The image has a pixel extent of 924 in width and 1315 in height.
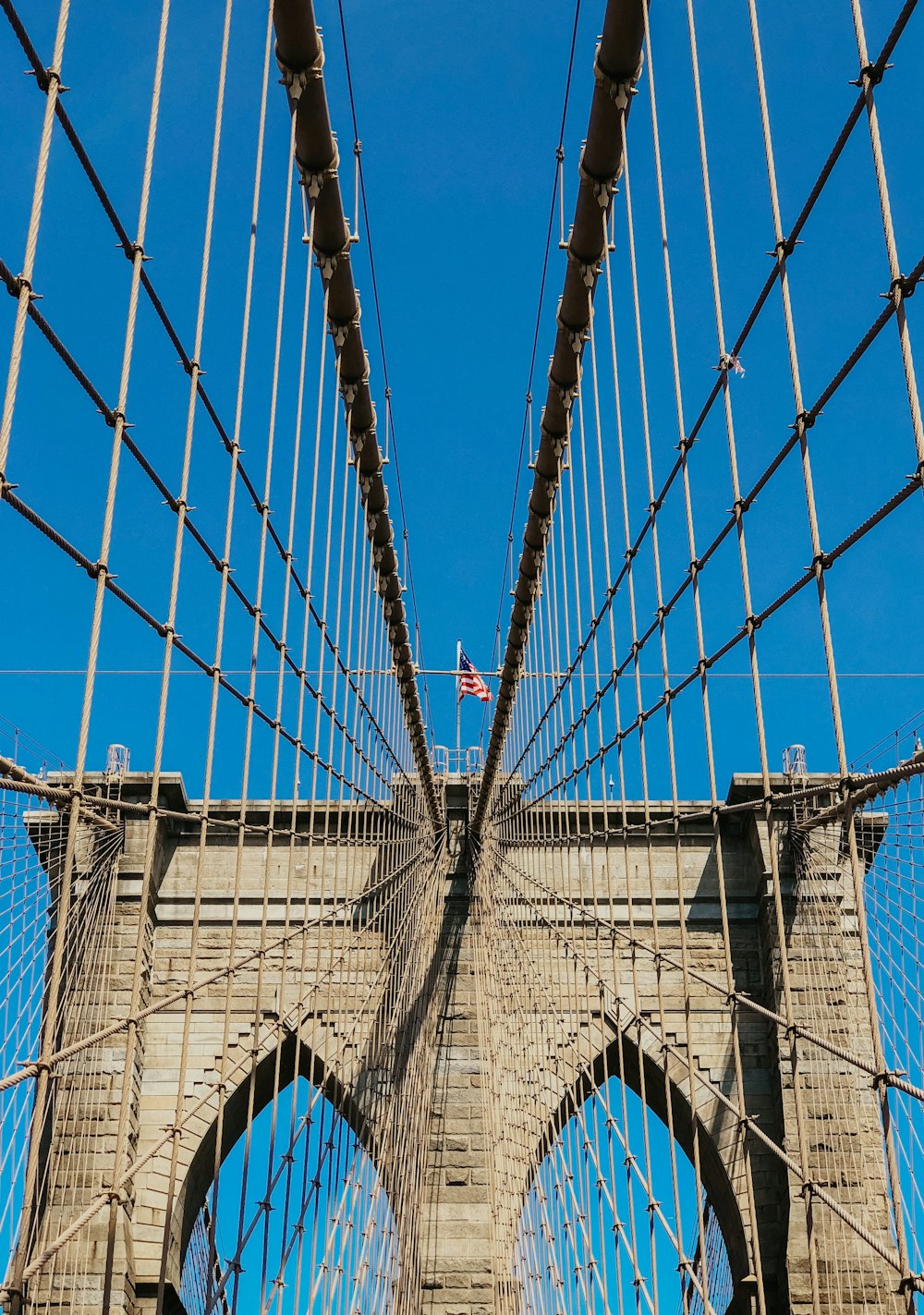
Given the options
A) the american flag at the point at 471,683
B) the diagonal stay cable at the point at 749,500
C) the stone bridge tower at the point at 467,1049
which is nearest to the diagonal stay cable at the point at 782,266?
the diagonal stay cable at the point at 749,500

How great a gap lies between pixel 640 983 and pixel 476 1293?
10.1 feet

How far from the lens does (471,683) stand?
56.8 feet

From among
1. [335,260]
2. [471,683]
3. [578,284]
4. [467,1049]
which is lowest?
[467,1049]

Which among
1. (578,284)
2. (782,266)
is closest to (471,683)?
(578,284)

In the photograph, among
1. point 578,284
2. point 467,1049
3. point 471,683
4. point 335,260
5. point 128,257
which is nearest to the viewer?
point 128,257

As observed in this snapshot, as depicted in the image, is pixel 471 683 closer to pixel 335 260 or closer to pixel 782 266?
pixel 335 260

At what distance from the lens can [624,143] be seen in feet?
20.8

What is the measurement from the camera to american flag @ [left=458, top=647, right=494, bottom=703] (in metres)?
17.1

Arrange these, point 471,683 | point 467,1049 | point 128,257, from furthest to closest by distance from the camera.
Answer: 1. point 471,683
2. point 467,1049
3. point 128,257

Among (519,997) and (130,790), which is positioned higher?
(130,790)

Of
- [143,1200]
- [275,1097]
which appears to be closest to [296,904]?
[143,1200]

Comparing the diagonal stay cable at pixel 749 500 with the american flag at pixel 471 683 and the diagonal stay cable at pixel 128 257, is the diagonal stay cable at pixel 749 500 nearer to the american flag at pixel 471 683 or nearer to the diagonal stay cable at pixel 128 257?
the diagonal stay cable at pixel 128 257

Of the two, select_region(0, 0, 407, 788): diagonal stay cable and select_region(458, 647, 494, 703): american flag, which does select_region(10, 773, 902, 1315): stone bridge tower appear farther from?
select_region(0, 0, 407, 788): diagonal stay cable

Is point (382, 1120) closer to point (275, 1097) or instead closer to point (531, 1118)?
point (531, 1118)
